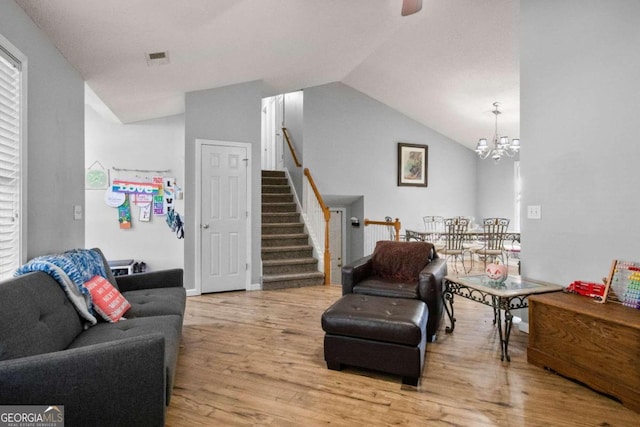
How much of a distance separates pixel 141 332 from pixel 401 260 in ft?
8.06

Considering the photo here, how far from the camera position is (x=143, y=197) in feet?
17.4

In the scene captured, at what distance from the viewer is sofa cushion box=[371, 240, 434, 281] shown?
136 inches

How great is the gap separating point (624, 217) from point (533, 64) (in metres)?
1.56

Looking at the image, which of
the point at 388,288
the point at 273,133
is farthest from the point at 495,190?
the point at 388,288

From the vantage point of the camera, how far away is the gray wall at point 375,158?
6.88m

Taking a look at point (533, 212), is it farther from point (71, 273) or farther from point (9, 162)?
point (9, 162)

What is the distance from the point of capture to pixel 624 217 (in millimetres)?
2393

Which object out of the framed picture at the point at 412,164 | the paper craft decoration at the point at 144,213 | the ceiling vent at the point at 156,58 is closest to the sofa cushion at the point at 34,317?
the ceiling vent at the point at 156,58

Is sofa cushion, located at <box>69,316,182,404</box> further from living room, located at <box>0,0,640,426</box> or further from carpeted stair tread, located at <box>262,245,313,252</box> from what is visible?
carpeted stair tread, located at <box>262,245,313,252</box>

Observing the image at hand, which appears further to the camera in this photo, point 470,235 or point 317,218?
point 470,235

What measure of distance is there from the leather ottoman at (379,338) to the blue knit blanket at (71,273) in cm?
157

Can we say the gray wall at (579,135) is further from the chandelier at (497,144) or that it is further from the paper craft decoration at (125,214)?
the paper craft decoration at (125,214)

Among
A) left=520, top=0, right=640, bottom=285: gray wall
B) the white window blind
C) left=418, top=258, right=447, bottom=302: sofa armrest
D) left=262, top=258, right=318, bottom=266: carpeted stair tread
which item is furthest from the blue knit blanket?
left=520, top=0, right=640, bottom=285: gray wall

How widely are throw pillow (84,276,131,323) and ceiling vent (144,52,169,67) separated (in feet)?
7.31
